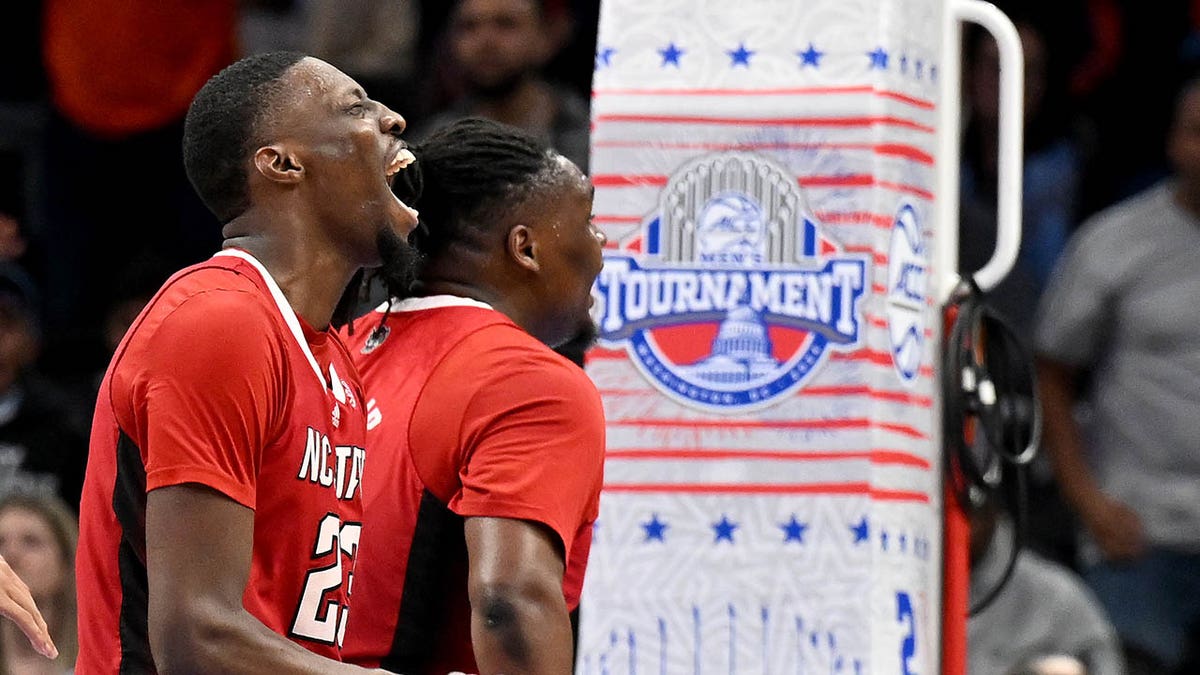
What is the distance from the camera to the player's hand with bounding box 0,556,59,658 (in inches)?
107

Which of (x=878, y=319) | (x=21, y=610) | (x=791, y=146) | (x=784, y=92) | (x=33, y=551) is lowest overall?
(x=21, y=610)

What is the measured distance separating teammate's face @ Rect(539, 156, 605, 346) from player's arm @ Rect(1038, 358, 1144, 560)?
2.98 metres

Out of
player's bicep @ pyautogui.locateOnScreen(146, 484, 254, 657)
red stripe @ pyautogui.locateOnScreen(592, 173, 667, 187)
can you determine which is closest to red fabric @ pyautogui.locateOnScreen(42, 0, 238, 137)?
red stripe @ pyautogui.locateOnScreen(592, 173, 667, 187)

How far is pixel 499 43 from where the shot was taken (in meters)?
6.28

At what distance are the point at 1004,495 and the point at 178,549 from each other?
108 inches

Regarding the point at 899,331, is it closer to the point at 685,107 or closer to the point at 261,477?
the point at 685,107

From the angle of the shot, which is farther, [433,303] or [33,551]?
[33,551]

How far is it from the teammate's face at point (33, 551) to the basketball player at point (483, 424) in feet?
7.32

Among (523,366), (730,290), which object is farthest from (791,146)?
(523,366)

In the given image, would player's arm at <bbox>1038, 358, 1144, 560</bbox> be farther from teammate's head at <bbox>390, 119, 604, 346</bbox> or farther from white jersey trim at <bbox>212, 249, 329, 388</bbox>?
white jersey trim at <bbox>212, 249, 329, 388</bbox>

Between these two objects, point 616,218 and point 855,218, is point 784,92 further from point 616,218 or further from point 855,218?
point 616,218

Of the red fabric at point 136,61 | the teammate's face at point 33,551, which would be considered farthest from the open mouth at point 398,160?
the red fabric at point 136,61

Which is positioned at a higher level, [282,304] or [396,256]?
[396,256]

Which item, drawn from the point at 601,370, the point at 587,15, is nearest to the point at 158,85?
the point at 587,15
